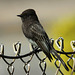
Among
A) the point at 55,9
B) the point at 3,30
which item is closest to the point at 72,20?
the point at 3,30

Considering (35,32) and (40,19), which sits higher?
(35,32)

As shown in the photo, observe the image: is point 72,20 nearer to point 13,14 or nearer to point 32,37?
point 32,37

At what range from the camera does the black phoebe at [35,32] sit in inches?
94.6

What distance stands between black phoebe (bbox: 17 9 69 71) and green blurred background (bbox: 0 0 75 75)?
1150mm

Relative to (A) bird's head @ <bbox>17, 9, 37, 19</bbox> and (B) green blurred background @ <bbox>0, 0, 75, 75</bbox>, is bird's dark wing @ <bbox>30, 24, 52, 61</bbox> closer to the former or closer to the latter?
(A) bird's head @ <bbox>17, 9, 37, 19</bbox>

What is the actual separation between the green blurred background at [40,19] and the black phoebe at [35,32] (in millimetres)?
1150

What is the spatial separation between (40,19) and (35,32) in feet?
22.5

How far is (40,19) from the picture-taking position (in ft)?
30.8

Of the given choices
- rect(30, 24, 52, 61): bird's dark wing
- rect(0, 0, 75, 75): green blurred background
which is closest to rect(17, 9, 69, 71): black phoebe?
rect(30, 24, 52, 61): bird's dark wing

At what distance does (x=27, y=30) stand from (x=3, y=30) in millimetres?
5664

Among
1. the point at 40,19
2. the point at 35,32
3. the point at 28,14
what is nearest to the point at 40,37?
the point at 35,32

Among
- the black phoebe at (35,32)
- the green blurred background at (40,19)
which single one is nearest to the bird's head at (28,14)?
the black phoebe at (35,32)

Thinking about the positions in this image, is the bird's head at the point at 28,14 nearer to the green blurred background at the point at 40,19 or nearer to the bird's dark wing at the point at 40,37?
the bird's dark wing at the point at 40,37

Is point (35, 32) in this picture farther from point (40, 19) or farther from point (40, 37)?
point (40, 19)
